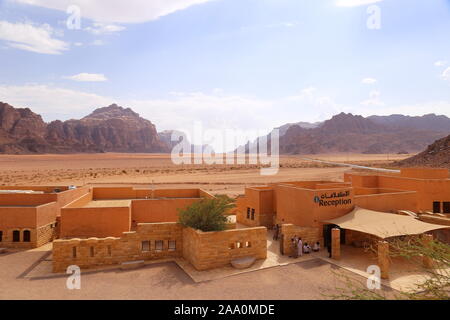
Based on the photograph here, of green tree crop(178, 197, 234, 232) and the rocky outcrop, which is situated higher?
the rocky outcrop

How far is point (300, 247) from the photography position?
57.5 feet

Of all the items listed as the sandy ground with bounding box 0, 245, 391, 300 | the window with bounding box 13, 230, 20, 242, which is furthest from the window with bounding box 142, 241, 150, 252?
the window with bounding box 13, 230, 20, 242

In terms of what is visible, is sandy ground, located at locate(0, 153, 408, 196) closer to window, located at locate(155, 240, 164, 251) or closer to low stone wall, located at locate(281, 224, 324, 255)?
low stone wall, located at locate(281, 224, 324, 255)

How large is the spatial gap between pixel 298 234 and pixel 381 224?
14.8 feet

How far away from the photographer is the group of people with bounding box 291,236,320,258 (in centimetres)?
1731

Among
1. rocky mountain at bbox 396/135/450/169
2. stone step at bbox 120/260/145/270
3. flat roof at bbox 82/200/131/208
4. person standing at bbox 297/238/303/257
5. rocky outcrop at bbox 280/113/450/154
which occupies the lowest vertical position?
stone step at bbox 120/260/145/270

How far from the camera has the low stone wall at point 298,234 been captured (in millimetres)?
17922

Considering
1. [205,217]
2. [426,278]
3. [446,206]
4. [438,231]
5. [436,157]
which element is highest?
[436,157]

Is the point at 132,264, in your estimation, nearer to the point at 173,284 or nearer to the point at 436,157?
the point at 173,284

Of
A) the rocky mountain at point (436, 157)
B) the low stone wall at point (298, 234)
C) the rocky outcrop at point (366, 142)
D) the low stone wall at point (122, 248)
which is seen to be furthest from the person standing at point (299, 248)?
the rocky outcrop at point (366, 142)

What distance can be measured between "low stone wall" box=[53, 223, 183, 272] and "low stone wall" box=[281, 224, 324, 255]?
5.78m

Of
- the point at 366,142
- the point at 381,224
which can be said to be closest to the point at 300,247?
the point at 381,224
